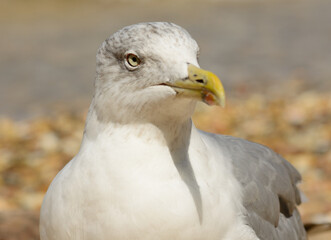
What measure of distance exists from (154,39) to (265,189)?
1007 millimetres

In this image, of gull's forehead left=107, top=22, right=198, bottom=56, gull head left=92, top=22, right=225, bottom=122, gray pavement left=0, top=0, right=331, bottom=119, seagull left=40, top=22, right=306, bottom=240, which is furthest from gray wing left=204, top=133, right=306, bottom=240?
gray pavement left=0, top=0, right=331, bottom=119

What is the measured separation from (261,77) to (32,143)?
139 inches

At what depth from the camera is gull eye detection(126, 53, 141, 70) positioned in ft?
7.69

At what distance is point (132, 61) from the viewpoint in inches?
92.9

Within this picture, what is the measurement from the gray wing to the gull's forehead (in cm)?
70

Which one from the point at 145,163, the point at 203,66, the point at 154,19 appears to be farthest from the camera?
the point at 154,19

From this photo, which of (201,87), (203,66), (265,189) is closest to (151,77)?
(201,87)

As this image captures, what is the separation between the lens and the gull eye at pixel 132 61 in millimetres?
2344

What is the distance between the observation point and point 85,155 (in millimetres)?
2518

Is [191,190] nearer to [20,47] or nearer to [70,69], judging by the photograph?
[70,69]

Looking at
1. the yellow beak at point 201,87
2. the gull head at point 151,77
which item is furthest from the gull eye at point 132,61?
the yellow beak at point 201,87

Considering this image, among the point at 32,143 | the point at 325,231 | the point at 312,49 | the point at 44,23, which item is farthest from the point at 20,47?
the point at 325,231

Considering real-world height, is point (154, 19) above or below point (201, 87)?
above

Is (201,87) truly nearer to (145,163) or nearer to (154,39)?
(154,39)
